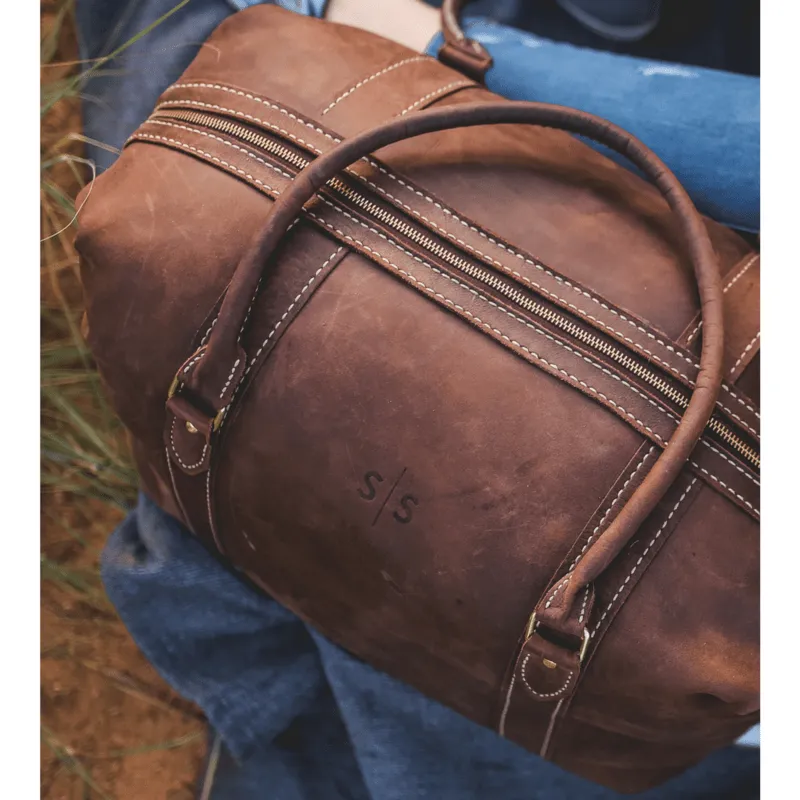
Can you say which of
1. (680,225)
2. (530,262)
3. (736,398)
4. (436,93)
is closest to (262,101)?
(436,93)

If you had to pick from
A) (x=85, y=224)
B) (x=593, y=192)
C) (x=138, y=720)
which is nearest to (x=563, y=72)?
(x=593, y=192)

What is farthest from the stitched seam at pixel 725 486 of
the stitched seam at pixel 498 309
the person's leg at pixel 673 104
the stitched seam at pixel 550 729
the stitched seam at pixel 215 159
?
the stitched seam at pixel 215 159

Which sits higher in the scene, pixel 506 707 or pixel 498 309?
pixel 498 309

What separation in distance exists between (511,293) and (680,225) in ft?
0.55

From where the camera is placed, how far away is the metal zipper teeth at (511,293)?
65 cm

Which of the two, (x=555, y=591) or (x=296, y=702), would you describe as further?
(x=296, y=702)

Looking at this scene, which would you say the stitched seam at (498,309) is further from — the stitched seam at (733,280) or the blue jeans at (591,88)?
the blue jeans at (591,88)

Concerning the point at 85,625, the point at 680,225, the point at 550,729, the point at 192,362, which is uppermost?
the point at 680,225

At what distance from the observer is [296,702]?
99 centimetres

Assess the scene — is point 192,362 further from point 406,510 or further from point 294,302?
point 406,510

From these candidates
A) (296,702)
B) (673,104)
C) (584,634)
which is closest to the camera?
(584,634)

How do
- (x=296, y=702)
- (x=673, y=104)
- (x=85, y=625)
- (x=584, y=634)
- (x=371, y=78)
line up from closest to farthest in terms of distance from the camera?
(x=584, y=634), (x=371, y=78), (x=673, y=104), (x=296, y=702), (x=85, y=625)

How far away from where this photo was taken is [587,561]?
62 cm

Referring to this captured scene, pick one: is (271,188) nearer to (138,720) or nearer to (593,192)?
(593,192)
